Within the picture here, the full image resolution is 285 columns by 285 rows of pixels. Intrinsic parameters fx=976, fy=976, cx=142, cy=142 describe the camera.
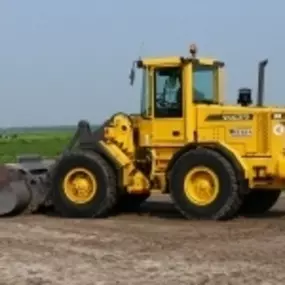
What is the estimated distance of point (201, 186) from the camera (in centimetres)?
1531

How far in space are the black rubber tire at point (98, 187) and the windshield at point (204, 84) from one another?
6.23ft

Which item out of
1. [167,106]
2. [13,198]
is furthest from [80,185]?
[167,106]

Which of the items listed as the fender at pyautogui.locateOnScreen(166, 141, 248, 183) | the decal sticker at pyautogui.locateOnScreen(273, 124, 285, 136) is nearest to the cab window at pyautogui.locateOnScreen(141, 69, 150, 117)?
the fender at pyautogui.locateOnScreen(166, 141, 248, 183)

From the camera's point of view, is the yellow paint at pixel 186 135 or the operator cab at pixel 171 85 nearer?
the yellow paint at pixel 186 135

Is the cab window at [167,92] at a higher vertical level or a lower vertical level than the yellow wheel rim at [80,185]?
higher

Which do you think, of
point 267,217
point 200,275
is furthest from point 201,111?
point 200,275

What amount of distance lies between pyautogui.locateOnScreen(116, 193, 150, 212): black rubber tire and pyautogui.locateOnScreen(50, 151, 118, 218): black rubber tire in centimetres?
94

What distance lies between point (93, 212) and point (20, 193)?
1.39 metres

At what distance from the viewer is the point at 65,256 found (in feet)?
36.8

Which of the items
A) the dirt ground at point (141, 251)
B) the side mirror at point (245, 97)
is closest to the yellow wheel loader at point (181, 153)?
the side mirror at point (245, 97)

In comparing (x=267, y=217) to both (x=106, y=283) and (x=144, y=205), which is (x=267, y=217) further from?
(x=106, y=283)

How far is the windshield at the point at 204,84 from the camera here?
1602cm

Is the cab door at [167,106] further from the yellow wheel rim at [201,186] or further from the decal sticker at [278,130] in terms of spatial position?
the decal sticker at [278,130]

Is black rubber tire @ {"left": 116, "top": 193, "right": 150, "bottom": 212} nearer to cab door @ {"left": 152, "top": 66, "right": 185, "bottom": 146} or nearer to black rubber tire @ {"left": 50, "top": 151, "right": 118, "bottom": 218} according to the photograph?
black rubber tire @ {"left": 50, "top": 151, "right": 118, "bottom": 218}
